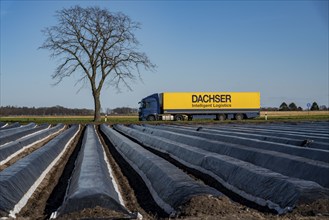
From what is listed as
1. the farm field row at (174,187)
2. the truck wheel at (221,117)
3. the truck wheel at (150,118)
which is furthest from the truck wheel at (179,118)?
the farm field row at (174,187)

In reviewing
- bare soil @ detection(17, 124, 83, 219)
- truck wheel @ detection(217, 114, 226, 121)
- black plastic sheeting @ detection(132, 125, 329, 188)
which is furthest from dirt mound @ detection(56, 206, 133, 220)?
truck wheel @ detection(217, 114, 226, 121)

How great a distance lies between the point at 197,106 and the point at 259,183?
102 ft

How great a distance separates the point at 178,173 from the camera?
284 inches

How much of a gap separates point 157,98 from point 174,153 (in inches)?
1009

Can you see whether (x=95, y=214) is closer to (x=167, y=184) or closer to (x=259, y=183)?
(x=167, y=184)

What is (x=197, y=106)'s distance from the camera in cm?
3753

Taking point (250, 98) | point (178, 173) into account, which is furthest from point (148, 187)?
point (250, 98)

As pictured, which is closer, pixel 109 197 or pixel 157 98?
pixel 109 197

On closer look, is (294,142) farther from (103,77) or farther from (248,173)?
(103,77)

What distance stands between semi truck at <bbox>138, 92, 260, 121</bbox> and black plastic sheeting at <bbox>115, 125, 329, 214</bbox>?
1068 inches

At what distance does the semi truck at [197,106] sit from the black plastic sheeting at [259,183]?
2712 cm

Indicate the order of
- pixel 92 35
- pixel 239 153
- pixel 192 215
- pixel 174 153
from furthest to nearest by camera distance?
pixel 92 35
pixel 174 153
pixel 239 153
pixel 192 215

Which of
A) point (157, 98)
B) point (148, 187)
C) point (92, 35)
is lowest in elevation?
point (148, 187)

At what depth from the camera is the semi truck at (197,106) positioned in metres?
37.1
